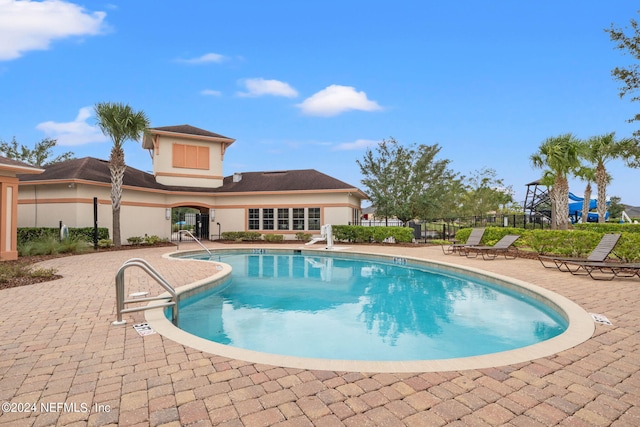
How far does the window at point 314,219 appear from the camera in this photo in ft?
75.6

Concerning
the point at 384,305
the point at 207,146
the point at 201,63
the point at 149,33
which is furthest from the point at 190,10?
the point at 384,305

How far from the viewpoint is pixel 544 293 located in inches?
282

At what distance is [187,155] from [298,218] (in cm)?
878

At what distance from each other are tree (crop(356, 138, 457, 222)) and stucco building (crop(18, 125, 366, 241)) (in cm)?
195

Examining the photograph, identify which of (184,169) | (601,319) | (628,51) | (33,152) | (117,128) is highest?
(33,152)

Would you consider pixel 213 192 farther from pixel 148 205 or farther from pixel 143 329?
pixel 143 329

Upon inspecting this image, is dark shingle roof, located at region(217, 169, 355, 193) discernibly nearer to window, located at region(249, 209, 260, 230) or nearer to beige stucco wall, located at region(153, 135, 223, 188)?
beige stucco wall, located at region(153, 135, 223, 188)

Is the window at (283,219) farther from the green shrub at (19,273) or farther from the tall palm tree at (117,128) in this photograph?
the green shrub at (19,273)

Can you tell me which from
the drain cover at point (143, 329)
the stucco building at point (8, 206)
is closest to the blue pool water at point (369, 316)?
the drain cover at point (143, 329)

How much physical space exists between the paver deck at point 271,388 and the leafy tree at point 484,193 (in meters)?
32.7

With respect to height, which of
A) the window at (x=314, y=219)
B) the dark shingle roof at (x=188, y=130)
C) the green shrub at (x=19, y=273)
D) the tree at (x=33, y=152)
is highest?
the tree at (x=33, y=152)

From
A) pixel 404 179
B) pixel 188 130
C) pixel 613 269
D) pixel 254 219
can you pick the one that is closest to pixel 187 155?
pixel 188 130

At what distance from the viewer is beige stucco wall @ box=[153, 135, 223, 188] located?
23.3 m

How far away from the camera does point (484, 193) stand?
3606cm
